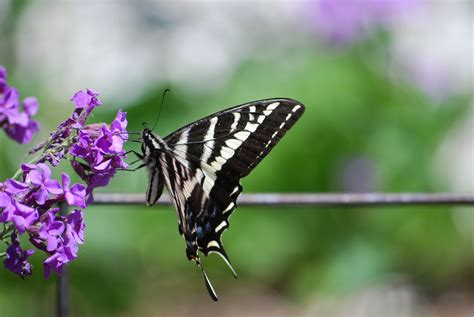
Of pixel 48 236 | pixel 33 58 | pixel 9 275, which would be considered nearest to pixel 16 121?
pixel 48 236

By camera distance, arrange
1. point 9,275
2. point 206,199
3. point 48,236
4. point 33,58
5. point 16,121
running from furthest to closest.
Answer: point 33,58 → point 9,275 → point 206,199 → point 48,236 → point 16,121

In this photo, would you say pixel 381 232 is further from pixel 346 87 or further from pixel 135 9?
pixel 135 9

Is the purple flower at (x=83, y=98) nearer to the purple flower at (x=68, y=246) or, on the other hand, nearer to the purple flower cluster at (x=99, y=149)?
the purple flower cluster at (x=99, y=149)

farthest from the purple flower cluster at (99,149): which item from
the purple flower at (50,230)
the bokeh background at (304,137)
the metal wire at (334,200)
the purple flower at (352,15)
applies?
the purple flower at (352,15)

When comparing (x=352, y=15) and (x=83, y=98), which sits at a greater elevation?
(x=83, y=98)

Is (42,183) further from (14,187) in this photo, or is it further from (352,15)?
(352,15)

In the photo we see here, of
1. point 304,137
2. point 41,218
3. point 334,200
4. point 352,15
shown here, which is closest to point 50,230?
point 41,218

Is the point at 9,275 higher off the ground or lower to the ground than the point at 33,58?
lower
